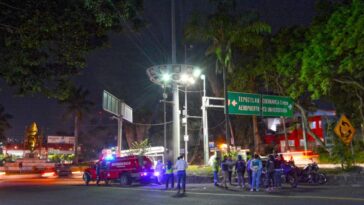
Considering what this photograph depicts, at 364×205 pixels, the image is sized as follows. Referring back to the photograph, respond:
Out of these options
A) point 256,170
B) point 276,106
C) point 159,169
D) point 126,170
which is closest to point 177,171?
point 256,170

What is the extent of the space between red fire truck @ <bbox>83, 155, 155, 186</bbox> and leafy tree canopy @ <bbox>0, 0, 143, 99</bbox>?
9459 millimetres

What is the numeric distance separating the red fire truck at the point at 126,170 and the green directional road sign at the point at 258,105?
707 cm

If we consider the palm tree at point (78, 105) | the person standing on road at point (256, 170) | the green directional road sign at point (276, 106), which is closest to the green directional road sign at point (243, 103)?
the green directional road sign at point (276, 106)

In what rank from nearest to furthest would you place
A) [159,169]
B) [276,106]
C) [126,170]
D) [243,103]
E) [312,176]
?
[312,176], [243,103], [276,106], [159,169], [126,170]

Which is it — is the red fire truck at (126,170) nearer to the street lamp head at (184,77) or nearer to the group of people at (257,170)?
the street lamp head at (184,77)

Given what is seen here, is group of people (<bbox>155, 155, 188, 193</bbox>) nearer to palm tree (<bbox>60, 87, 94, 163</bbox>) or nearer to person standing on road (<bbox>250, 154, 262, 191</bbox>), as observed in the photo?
person standing on road (<bbox>250, 154, 262, 191</bbox>)

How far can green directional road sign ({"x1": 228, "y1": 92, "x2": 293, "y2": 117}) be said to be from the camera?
78.8 ft

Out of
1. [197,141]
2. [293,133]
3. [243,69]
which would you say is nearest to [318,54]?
[243,69]

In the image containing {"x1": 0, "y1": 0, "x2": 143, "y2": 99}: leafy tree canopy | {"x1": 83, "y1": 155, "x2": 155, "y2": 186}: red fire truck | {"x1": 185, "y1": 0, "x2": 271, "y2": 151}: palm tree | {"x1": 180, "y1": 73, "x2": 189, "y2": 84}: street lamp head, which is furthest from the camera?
{"x1": 185, "y1": 0, "x2": 271, "y2": 151}: palm tree

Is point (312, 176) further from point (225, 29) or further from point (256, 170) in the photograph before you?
point (225, 29)

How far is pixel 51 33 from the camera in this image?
15992mm

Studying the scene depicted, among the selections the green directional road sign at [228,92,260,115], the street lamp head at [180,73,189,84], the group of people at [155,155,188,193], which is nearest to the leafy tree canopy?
the group of people at [155,155,188,193]

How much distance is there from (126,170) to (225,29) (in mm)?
17356

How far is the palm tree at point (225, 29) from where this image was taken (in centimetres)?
3653
